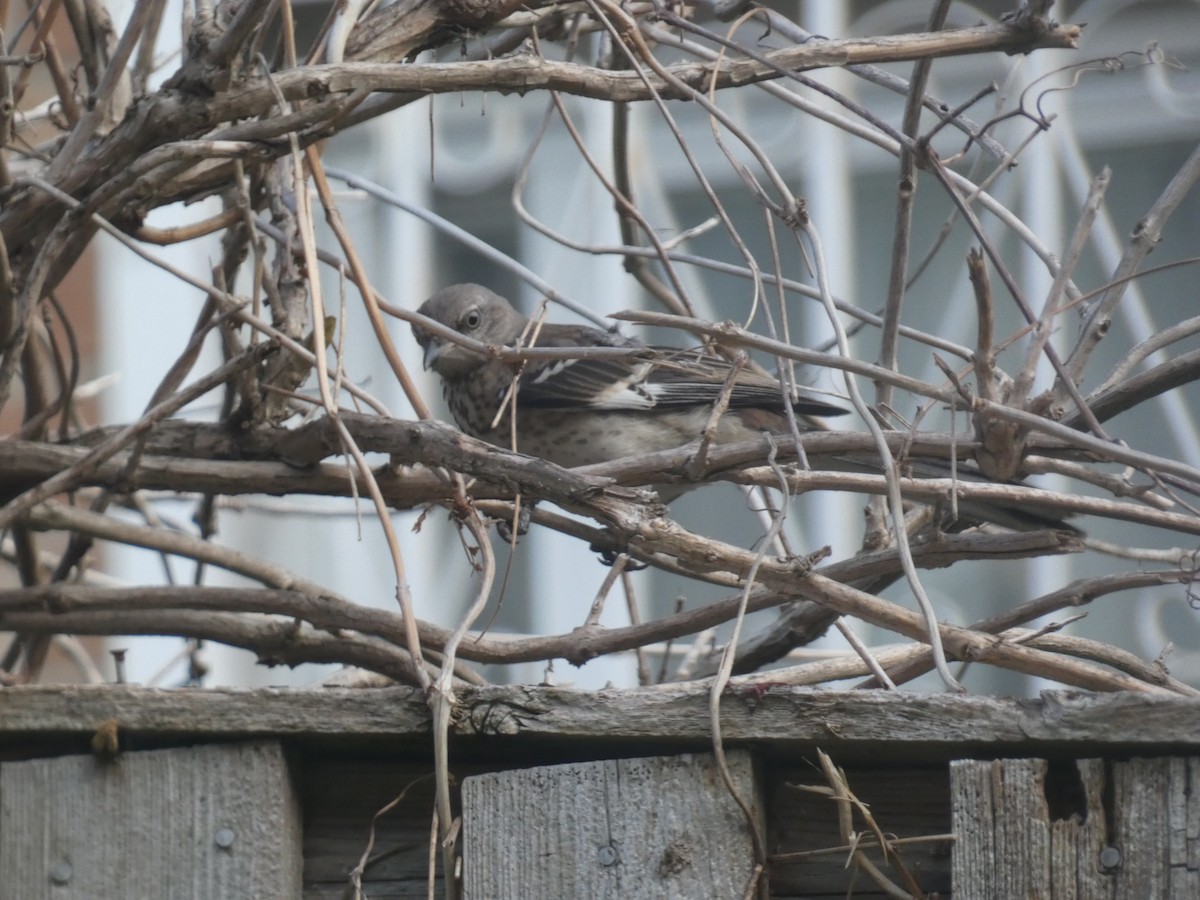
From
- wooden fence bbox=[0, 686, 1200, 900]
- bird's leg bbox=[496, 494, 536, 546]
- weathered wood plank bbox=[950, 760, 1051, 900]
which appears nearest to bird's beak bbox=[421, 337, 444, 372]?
bird's leg bbox=[496, 494, 536, 546]

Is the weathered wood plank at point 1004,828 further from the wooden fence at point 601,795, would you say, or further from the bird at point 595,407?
the bird at point 595,407

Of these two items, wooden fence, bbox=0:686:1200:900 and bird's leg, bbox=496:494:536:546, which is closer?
wooden fence, bbox=0:686:1200:900

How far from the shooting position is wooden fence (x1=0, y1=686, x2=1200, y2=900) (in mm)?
1509

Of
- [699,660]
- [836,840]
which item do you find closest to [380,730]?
[836,840]

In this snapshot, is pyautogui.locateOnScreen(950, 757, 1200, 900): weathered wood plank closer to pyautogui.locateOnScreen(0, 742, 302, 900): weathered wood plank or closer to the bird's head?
pyautogui.locateOnScreen(0, 742, 302, 900): weathered wood plank

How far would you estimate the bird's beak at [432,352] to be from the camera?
169 inches

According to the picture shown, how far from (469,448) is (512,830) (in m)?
0.48

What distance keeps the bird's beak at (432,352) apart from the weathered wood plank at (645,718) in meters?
2.54

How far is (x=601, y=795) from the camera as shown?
5.41 ft

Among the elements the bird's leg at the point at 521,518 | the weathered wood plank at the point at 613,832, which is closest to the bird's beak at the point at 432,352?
the bird's leg at the point at 521,518

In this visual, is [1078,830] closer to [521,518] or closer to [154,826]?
[521,518]

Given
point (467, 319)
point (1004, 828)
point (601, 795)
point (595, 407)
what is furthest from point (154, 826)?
point (467, 319)

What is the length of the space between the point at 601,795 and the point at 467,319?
3.09m

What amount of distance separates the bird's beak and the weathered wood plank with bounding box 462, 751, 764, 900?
2.69m
